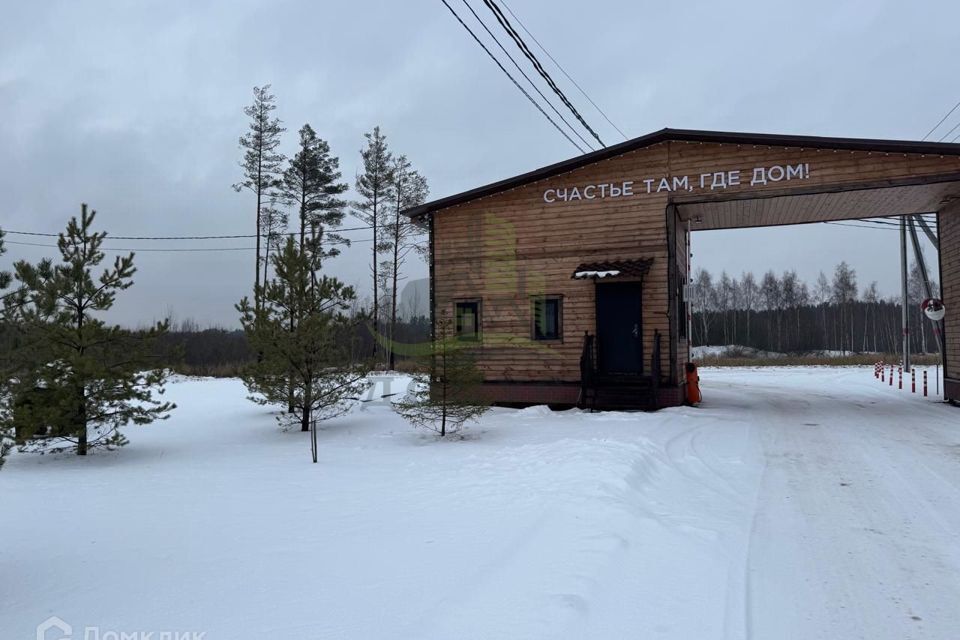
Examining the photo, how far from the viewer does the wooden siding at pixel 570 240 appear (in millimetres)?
11953

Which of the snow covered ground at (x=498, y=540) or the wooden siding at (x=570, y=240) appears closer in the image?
the snow covered ground at (x=498, y=540)

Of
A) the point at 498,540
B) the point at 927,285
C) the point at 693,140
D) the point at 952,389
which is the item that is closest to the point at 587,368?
the point at 693,140

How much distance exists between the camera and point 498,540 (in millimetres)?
4301

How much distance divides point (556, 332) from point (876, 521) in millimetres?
8524

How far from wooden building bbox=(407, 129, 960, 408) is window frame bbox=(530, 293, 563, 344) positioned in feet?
0.11

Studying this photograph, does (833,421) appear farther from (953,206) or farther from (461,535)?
(461,535)

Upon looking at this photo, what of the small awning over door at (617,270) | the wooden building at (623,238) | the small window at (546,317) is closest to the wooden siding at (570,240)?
the wooden building at (623,238)

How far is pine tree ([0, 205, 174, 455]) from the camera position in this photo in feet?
25.5

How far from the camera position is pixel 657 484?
6203mm

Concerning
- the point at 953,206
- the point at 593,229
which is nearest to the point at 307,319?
the point at 593,229

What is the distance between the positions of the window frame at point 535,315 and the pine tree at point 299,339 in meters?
4.61
